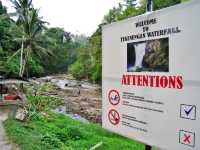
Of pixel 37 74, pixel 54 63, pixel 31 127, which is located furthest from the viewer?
pixel 54 63

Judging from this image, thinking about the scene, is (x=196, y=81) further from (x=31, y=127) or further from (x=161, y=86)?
(x=31, y=127)

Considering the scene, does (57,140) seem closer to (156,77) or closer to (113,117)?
(113,117)

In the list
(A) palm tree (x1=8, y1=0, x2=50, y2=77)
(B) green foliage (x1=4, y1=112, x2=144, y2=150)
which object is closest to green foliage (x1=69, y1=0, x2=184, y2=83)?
(A) palm tree (x1=8, y1=0, x2=50, y2=77)

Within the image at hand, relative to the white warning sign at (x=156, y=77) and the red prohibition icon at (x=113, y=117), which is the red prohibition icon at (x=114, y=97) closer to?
the white warning sign at (x=156, y=77)

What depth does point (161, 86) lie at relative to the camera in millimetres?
3521

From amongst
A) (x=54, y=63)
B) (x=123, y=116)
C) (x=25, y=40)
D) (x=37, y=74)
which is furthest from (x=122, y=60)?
(x=54, y=63)

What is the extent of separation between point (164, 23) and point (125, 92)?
3.21ft

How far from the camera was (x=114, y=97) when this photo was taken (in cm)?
422

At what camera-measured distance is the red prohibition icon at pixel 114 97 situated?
415 centimetres

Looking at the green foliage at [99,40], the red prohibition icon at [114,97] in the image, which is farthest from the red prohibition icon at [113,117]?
the green foliage at [99,40]

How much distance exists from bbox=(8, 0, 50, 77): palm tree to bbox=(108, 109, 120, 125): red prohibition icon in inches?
1173

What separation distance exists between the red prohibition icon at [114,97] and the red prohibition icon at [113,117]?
0.12 metres

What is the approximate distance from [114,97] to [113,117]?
0.27 meters

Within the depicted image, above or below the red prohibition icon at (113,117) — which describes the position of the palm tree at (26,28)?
above
